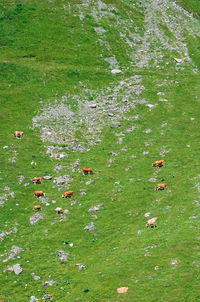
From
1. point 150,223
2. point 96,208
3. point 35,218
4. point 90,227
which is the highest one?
point 96,208

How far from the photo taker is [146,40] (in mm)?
68688

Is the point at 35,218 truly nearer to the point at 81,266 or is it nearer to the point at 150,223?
the point at 81,266

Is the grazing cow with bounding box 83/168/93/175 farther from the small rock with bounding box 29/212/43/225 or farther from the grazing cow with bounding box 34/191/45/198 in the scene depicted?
the small rock with bounding box 29/212/43/225

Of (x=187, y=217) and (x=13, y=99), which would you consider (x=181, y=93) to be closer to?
(x=13, y=99)

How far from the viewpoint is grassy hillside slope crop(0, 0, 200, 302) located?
27.7 meters

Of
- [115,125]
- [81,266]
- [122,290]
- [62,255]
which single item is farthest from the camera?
[115,125]

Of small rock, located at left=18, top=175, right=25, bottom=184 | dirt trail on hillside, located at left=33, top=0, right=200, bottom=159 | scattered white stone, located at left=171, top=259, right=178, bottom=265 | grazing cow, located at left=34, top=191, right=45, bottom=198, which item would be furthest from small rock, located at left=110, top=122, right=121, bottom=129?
scattered white stone, located at left=171, top=259, right=178, bottom=265

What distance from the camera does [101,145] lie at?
4616cm

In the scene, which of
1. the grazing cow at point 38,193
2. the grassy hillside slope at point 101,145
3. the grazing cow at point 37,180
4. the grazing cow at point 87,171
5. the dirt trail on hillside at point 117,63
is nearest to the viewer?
the grassy hillside slope at point 101,145

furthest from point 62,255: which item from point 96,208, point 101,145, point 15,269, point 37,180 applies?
point 101,145

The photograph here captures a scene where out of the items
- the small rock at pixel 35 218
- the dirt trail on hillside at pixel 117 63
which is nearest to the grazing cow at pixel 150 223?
the small rock at pixel 35 218

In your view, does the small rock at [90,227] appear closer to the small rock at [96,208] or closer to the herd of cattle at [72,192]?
the small rock at [96,208]

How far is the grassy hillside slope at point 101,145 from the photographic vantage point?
27.7 meters

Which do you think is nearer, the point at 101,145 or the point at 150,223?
the point at 150,223
